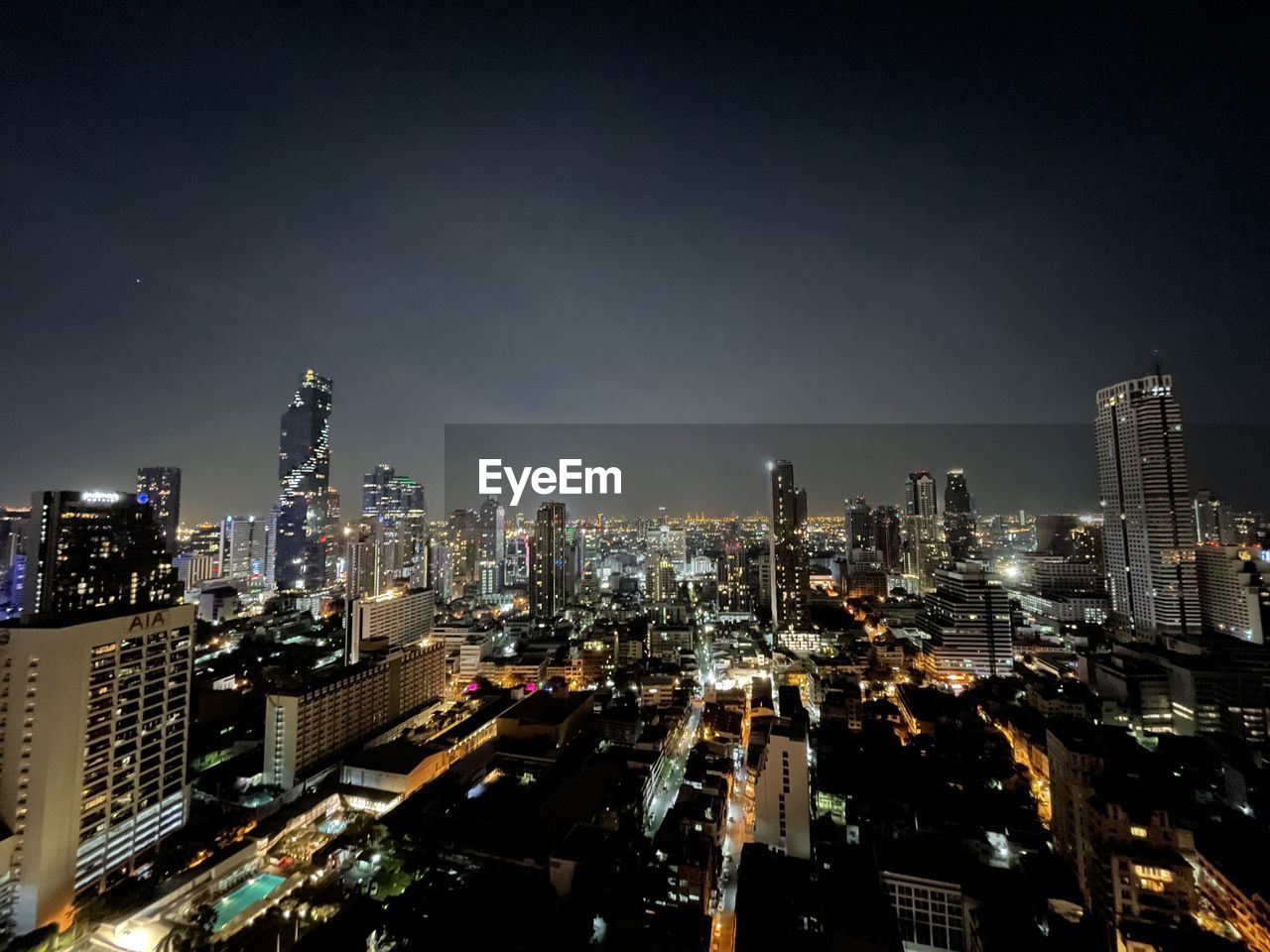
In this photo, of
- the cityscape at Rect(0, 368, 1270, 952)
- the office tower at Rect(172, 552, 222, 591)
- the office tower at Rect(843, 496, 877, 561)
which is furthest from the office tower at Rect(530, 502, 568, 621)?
the office tower at Rect(843, 496, 877, 561)

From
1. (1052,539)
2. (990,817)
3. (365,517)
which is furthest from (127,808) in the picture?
(1052,539)

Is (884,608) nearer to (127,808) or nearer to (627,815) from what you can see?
(627,815)

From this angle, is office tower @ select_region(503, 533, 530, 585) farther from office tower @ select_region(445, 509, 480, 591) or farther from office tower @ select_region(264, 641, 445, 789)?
office tower @ select_region(264, 641, 445, 789)

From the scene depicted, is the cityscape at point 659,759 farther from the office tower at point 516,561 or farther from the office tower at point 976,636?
the office tower at point 516,561

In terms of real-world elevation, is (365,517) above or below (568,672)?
above

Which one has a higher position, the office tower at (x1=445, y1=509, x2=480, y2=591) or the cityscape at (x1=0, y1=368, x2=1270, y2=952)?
the office tower at (x1=445, y1=509, x2=480, y2=591)
